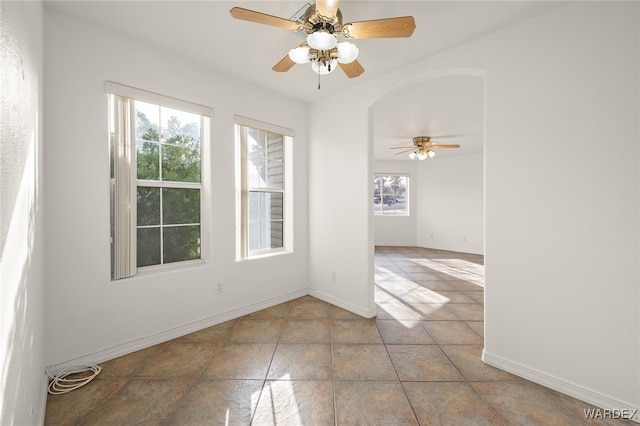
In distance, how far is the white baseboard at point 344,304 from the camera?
10.2 ft

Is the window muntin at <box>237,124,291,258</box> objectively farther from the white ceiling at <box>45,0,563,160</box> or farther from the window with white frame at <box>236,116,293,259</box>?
the white ceiling at <box>45,0,563,160</box>

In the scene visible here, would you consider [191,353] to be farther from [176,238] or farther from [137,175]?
[137,175]

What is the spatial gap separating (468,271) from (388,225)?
3.54 metres

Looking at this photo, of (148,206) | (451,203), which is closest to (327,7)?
(148,206)

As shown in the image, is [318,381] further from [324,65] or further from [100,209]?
[324,65]

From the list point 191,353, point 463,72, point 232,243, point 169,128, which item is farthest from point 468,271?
point 169,128

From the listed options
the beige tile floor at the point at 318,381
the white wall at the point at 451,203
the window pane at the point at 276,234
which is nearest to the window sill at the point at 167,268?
the beige tile floor at the point at 318,381

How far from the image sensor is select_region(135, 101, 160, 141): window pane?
8.17 ft

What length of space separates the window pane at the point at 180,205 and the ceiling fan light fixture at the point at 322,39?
199cm

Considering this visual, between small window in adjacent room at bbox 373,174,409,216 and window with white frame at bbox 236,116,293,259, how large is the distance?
5.54 metres

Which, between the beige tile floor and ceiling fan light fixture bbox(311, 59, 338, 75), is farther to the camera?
ceiling fan light fixture bbox(311, 59, 338, 75)

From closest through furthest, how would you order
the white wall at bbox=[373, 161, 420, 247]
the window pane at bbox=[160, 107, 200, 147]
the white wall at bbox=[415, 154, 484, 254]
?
the window pane at bbox=[160, 107, 200, 147] < the white wall at bbox=[415, 154, 484, 254] < the white wall at bbox=[373, 161, 420, 247]

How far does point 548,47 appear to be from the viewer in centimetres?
192

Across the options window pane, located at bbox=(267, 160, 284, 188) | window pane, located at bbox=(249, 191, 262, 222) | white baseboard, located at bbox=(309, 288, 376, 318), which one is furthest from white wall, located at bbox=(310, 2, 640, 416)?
window pane, located at bbox=(249, 191, 262, 222)
